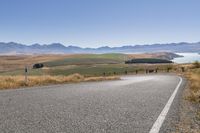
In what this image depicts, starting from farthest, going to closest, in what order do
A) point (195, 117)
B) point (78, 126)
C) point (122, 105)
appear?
point (122, 105)
point (195, 117)
point (78, 126)

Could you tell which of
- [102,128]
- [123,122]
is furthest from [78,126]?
[123,122]

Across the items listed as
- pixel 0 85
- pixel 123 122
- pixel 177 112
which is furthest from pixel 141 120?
pixel 0 85

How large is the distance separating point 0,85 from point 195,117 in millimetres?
15827

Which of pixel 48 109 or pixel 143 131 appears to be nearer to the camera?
pixel 143 131

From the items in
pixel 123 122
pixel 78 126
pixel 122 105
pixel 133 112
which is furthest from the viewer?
pixel 122 105

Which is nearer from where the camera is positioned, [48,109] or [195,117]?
[195,117]

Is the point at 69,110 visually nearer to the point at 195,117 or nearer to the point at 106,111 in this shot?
the point at 106,111

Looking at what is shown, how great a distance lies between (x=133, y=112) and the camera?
A: 9.73m

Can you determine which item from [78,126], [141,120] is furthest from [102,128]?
[141,120]

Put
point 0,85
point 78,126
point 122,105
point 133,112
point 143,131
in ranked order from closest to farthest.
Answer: point 143,131
point 78,126
point 133,112
point 122,105
point 0,85

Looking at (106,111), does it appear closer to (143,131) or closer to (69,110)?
(69,110)

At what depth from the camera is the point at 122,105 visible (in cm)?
1137

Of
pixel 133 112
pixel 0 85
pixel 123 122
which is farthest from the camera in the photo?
pixel 0 85

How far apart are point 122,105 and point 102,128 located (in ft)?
13.9
